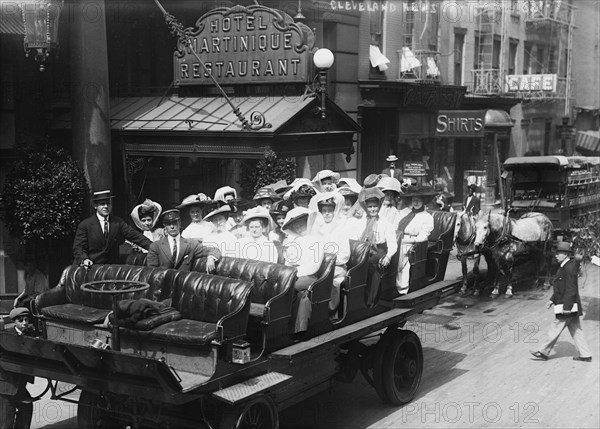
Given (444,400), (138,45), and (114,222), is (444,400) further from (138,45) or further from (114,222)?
(138,45)

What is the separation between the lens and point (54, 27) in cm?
1127

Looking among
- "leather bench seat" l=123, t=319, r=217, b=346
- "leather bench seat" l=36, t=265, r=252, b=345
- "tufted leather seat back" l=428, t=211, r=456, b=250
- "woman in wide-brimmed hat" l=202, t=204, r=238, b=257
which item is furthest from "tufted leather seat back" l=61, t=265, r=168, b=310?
"tufted leather seat back" l=428, t=211, r=456, b=250

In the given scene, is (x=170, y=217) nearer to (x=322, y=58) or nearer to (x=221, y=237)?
(x=221, y=237)

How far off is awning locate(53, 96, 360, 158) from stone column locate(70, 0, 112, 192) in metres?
0.63

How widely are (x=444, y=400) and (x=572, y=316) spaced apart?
2.79 metres

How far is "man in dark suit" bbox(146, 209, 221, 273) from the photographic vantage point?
8688mm

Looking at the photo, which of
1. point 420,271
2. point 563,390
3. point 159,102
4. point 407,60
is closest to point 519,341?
point 563,390

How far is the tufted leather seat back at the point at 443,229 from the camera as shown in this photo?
36.4ft

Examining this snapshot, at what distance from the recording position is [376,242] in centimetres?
985

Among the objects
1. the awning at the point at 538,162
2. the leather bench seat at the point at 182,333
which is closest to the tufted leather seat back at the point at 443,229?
the leather bench seat at the point at 182,333

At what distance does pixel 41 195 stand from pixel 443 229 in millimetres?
6021

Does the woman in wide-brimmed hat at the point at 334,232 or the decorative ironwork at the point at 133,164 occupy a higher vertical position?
the decorative ironwork at the point at 133,164

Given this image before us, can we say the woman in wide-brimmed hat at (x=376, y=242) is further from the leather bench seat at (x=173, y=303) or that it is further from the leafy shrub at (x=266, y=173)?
the leafy shrub at (x=266, y=173)

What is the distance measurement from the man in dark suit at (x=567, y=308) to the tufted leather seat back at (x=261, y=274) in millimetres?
5265
